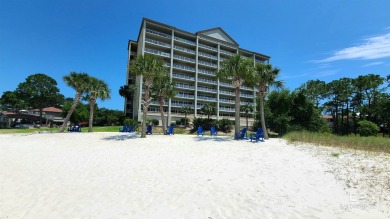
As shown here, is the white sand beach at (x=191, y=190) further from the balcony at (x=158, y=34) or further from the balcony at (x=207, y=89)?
the balcony at (x=207, y=89)

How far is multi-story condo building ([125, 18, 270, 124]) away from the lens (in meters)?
58.4

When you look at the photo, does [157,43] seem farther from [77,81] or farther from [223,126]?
[77,81]

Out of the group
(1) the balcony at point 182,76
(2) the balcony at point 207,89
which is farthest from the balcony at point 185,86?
(2) the balcony at point 207,89

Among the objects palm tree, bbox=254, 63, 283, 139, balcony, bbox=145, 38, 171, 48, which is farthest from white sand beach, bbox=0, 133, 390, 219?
balcony, bbox=145, 38, 171, 48

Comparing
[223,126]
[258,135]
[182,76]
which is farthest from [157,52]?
[258,135]

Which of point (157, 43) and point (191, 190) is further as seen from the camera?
point (157, 43)

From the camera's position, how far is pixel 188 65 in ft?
216

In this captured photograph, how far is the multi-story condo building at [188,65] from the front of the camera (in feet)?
192

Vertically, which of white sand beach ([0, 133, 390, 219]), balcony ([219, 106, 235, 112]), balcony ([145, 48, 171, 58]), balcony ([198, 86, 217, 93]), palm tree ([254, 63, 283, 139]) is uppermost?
balcony ([145, 48, 171, 58])

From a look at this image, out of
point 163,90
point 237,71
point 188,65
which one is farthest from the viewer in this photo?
point 188,65

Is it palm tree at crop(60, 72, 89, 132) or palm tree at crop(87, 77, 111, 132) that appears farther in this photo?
palm tree at crop(87, 77, 111, 132)

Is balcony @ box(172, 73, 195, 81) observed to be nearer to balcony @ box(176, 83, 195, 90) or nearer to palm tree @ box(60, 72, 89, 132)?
balcony @ box(176, 83, 195, 90)

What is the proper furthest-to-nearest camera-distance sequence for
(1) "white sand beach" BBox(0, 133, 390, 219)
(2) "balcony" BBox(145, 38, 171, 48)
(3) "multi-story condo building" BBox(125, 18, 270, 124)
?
(3) "multi-story condo building" BBox(125, 18, 270, 124) < (2) "balcony" BBox(145, 38, 171, 48) < (1) "white sand beach" BBox(0, 133, 390, 219)

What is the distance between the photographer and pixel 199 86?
215 feet
